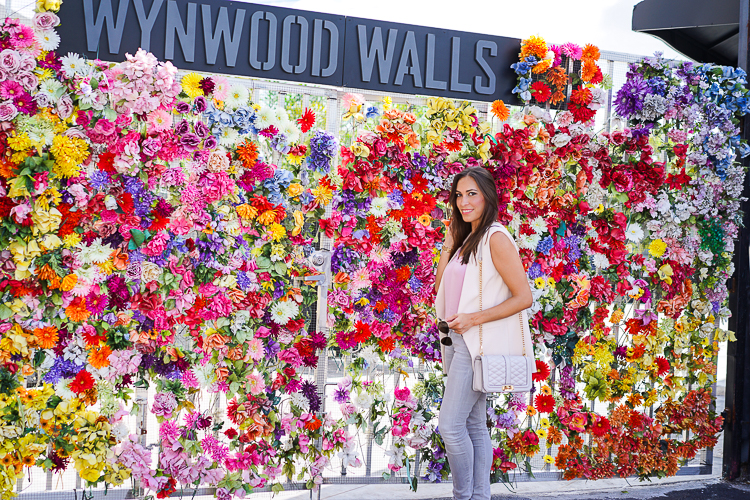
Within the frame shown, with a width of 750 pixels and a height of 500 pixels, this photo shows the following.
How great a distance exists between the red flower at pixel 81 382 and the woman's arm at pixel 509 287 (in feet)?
6.02

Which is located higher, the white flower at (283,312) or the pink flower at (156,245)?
the pink flower at (156,245)

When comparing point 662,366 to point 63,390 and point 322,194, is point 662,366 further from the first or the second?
point 63,390

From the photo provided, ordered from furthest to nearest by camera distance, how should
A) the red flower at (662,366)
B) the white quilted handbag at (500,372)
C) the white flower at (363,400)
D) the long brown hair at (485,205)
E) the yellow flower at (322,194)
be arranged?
the red flower at (662,366) → the white flower at (363,400) → the yellow flower at (322,194) → the long brown hair at (485,205) → the white quilted handbag at (500,372)

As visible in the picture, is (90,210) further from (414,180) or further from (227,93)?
(414,180)

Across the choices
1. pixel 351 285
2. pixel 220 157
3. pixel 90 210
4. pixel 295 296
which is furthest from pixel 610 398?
pixel 90 210

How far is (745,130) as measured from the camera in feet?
11.7

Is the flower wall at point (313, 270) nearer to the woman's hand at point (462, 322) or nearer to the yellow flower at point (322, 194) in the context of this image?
the yellow flower at point (322, 194)

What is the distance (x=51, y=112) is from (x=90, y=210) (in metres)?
0.50

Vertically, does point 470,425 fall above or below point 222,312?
below

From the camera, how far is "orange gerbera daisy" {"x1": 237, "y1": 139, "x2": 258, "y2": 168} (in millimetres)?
2893

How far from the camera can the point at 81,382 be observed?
9.12ft

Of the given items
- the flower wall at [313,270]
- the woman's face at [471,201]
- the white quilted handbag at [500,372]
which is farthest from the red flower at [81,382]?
the woman's face at [471,201]

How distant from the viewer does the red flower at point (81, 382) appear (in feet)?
9.09

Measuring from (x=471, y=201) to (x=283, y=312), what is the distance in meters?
1.17
